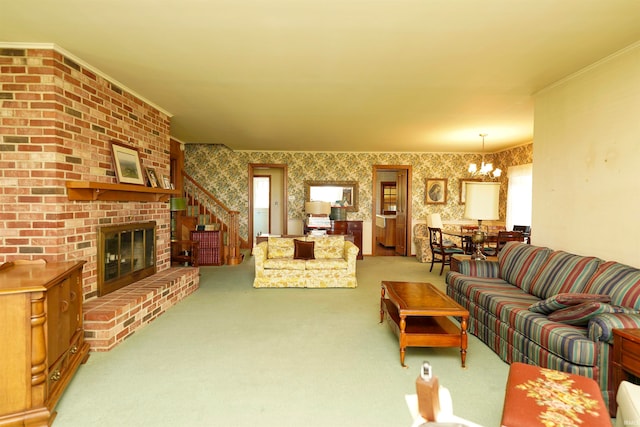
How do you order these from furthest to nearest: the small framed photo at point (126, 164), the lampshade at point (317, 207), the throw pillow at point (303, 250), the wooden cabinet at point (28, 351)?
the lampshade at point (317, 207), the throw pillow at point (303, 250), the small framed photo at point (126, 164), the wooden cabinet at point (28, 351)

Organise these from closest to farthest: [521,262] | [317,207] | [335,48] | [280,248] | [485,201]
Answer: [335,48] < [521,262] < [485,201] < [280,248] < [317,207]

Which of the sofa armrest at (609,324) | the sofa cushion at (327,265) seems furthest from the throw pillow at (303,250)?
the sofa armrest at (609,324)

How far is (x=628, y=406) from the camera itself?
4.91 feet

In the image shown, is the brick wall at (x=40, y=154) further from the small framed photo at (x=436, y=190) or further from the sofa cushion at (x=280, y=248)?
the small framed photo at (x=436, y=190)

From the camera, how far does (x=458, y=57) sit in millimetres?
2963

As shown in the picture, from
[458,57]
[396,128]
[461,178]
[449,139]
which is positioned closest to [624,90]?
[458,57]

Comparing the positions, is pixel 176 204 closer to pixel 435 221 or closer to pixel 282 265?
pixel 282 265

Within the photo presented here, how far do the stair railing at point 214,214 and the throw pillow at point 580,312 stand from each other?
18.5 feet

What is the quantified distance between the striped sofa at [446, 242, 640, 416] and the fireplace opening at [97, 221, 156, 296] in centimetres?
366

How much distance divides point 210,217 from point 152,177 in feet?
10.7

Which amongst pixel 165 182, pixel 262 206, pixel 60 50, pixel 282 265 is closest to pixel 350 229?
pixel 282 265

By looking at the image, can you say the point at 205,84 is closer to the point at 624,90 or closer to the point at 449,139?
the point at 624,90

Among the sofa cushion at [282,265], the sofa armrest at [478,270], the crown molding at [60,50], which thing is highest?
the crown molding at [60,50]

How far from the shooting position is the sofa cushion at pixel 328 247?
5555mm
